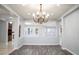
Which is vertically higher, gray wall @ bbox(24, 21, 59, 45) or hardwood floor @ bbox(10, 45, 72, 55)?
gray wall @ bbox(24, 21, 59, 45)

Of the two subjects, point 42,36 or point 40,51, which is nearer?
point 40,51

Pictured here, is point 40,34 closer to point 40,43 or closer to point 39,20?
point 40,43

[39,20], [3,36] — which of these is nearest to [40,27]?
[3,36]

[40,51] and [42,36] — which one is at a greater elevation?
[42,36]

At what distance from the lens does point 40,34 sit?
33.5 ft

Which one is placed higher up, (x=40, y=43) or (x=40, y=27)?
→ (x=40, y=27)

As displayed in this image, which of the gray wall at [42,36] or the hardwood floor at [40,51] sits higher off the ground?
the gray wall at [42,36]

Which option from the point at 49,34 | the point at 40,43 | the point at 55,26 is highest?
the point at 55,26

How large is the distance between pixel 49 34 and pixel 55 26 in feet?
2.87

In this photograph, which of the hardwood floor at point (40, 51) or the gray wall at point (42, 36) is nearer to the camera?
the hardwood floor at point (40, 51)

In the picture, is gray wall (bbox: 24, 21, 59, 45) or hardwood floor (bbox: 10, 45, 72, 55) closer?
hardwood floor (bbox: 10, 45, 72, 55)
